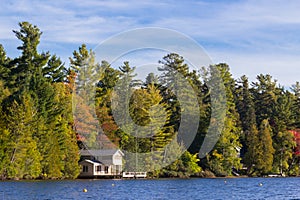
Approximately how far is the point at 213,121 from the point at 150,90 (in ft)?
36.1

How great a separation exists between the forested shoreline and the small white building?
1239mm

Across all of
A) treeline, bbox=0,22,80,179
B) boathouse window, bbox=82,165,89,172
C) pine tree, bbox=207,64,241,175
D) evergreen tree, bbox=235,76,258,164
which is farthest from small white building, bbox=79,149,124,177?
evergreen tree, bbox=235,76,258,164

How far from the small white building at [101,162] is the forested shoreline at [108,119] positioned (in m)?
1.24

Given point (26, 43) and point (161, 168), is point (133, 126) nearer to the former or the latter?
point (161, 168)

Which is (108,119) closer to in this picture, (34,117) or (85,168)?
(85,168)

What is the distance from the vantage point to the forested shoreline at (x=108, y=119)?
5762 cm

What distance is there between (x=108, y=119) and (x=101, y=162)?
5274 millimetres

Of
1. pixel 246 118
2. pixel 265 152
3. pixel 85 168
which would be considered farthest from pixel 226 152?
pixel 85 168

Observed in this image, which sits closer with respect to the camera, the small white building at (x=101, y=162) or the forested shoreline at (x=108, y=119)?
the forested shoreline at (x=108, y=119)

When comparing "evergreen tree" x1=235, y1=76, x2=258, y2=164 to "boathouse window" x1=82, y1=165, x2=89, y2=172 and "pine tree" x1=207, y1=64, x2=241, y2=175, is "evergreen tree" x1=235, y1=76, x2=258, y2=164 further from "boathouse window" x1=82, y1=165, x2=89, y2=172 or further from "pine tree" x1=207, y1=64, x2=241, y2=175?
"boathouse window" x1=82, y1=165, x2=89, y2=172

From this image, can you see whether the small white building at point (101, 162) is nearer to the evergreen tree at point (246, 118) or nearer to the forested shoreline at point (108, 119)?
the forested shoreline at point (108, 119)

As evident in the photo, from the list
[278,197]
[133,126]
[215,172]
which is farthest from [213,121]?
[278,197]

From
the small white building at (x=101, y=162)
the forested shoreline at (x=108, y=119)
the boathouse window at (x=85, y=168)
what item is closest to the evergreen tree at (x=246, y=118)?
the forested shoreline at (x=108, y=119)

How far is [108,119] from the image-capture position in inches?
2712
